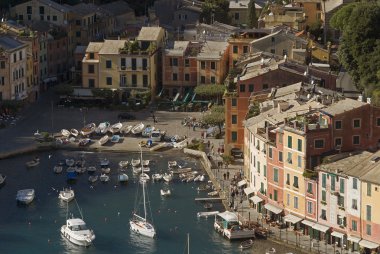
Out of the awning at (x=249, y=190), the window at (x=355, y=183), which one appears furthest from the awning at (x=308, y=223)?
the awning at (x=249, y=190)

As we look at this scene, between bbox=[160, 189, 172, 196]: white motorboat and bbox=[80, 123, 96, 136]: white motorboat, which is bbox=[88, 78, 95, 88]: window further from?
bbox=[160, 189, 172, 196]: white motorboat

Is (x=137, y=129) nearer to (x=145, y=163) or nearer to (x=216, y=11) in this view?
(x=145, y=163)

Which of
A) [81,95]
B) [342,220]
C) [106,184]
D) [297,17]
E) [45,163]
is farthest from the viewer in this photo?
[297,17]

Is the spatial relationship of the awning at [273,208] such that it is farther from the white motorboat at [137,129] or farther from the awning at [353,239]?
the white motorboat at [137,129]

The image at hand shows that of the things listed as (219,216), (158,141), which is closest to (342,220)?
(219,216)

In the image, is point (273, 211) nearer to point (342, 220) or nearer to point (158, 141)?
point (342, 220)

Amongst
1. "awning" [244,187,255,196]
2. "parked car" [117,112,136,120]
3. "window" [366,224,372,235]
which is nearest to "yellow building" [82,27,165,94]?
"parked car" [117,112,136,120]
